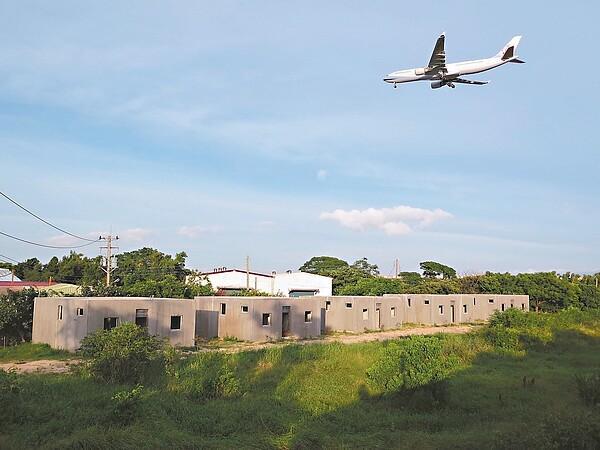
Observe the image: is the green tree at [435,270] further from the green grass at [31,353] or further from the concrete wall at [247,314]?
the green grass at [31,353]

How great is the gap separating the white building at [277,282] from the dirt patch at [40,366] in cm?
3715

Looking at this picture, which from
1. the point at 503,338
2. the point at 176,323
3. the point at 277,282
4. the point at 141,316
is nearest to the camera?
the point at 141,316

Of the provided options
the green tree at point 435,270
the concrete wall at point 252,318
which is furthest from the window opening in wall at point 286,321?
the green tree at point 435,270

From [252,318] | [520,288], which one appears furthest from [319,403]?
[520,288]

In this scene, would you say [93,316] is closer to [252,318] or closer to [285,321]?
[252,318]

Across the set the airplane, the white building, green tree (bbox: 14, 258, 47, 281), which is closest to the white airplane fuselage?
the airplane

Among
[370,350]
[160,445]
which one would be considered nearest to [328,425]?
[160,445]

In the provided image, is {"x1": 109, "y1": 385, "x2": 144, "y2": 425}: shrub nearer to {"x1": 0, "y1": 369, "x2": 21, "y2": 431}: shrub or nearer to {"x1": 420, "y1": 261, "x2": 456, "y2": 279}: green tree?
{"x1": 0, "y1": 369, "x2": 21, "y2": 431}: shrub

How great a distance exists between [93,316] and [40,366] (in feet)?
9.89

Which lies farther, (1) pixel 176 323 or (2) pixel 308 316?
(2) pixel 308 316

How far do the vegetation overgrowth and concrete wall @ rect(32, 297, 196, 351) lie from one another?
19.1 ft

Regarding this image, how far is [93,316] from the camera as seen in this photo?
21.3 meters

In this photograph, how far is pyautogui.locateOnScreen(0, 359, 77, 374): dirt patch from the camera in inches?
689

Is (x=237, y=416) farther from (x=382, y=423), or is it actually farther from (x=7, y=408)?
(x=7, y=408)
